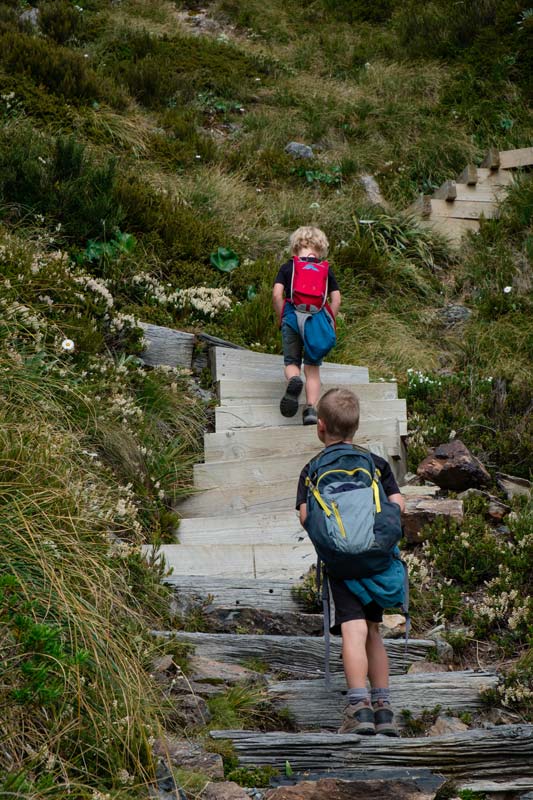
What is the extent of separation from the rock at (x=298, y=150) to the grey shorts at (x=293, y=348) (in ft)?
22.5

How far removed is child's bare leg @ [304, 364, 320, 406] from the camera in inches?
275

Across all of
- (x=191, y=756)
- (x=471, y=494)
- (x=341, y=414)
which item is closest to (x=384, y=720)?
(x=191, y=756)

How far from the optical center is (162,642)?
3.82 metres

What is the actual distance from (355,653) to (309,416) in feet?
10.9

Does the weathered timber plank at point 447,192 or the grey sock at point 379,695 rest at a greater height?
the grey sock at point 379,695

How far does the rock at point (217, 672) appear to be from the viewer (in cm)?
378

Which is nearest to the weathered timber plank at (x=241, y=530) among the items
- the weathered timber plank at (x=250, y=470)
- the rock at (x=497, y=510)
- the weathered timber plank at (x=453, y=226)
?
the weathered timber plank at (x=250, y=470)

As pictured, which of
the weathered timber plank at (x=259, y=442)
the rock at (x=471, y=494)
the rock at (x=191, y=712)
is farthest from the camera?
the weathered timber plank at (x=259, y=442)

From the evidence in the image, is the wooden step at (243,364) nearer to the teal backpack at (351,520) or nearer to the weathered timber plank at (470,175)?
the teal backpack at (351,520)

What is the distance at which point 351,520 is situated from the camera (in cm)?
371

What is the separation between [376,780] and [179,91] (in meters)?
12.5

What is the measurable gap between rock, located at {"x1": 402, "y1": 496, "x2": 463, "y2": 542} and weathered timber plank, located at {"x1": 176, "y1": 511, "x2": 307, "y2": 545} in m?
0.70

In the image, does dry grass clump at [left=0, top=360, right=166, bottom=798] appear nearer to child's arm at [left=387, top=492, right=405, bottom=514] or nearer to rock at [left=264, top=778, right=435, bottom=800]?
rock at [left=264, top=778, right=435, bottom=800]

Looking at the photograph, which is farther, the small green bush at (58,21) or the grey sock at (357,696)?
the small green bush at (58,21)
